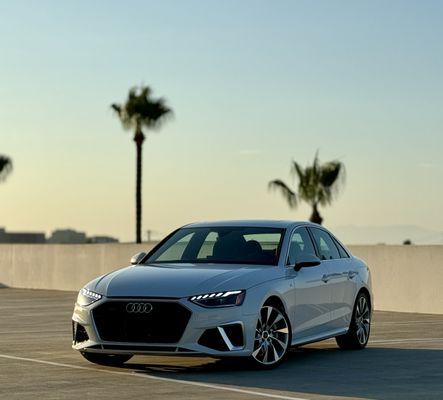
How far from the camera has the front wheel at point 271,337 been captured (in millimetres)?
13578

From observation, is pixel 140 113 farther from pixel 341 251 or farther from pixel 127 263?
pixel 341 251

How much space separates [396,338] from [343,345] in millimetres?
2247

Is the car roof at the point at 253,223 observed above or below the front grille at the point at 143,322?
above

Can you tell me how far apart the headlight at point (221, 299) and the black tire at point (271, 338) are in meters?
0.38

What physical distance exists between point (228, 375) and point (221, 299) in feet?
2.37

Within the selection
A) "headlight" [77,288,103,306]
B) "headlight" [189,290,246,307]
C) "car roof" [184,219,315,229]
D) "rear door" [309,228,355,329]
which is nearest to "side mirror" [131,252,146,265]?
"car roof" [184,219,315,229]

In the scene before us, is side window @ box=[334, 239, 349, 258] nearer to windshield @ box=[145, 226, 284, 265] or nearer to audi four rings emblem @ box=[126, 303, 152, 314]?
windshield @ box=[145, 226, 284, 265]

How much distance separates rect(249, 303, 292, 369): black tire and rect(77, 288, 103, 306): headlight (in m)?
1.60

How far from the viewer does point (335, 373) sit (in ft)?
44.3

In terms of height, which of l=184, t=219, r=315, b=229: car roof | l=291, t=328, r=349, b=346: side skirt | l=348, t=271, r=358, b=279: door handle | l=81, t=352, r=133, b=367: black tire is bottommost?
l=81, t=352, r=133, b=367: black tire

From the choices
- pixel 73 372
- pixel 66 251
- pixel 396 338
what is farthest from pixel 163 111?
pixel 73 372

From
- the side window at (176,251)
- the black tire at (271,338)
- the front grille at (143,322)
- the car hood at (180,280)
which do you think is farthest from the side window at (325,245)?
the front grille at (143,322)

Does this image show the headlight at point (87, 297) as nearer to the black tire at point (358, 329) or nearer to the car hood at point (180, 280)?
the car hood at point (180, 280)

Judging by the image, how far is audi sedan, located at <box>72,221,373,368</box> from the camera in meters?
13.2
